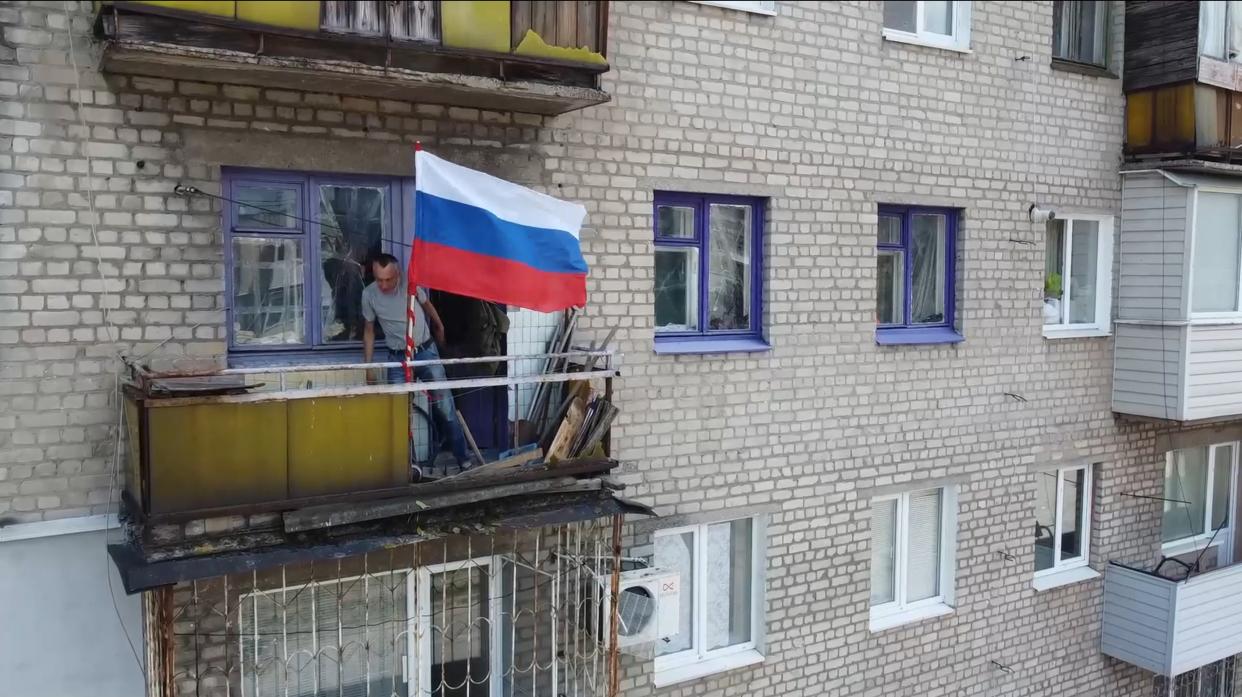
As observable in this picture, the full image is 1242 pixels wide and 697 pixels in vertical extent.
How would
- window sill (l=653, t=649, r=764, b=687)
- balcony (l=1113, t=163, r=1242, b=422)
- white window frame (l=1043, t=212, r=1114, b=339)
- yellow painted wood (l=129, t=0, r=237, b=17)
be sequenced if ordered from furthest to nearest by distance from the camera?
white window frame (l=1043, t=212, r=1114, b=339), balcony (l=1113, t=163, r=1242, b=422), window sill (l=653, t=649, r=764, b=687), yellow painted wood (l=129, t=0, r=237, b=17)

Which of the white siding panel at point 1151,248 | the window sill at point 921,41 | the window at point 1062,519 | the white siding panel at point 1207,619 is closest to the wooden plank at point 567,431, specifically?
the window sill at point 921,41

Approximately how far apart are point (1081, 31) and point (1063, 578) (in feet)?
19.1

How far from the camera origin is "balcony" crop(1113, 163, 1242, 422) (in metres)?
9.65

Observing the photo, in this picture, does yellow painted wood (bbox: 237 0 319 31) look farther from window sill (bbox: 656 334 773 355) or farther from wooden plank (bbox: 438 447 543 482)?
window sill (bbox: 656 334 773 355)

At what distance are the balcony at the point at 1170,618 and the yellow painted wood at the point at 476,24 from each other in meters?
8.73

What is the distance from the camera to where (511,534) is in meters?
6.29

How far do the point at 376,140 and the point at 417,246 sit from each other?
1018mm

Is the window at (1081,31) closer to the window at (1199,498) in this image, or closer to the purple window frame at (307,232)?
the window at (1199,498)

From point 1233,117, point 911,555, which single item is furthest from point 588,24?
point 1233,117

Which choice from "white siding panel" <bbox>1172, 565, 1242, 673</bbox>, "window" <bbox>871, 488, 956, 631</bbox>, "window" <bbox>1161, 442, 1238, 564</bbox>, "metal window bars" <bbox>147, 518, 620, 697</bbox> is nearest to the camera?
"metal window bars" <bbox>147, 518, 620, 697</bbox>

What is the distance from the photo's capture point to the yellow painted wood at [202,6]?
4574 mm

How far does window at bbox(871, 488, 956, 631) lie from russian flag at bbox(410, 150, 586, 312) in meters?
4.24

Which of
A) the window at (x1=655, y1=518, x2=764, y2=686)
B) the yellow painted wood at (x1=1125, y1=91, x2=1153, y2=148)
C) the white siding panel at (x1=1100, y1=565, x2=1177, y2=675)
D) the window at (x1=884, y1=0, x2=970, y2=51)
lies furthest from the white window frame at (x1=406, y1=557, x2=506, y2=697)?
the yellow painted wood at (x1=1125, y1=91, x2=1153, y2=148)

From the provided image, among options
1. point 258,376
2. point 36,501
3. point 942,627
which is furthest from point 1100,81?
point 36,501
